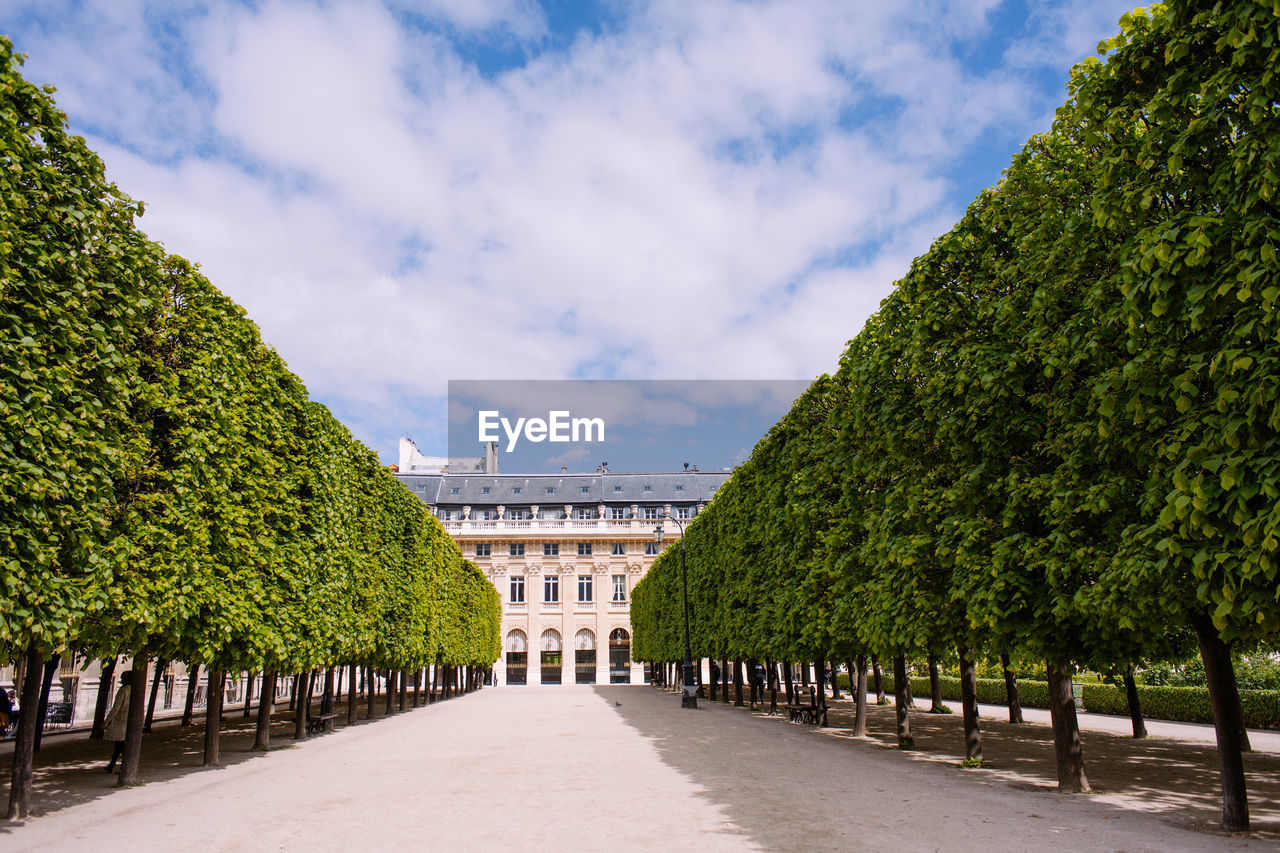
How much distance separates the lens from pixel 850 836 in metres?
8.69

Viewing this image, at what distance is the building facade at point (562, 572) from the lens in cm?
7450

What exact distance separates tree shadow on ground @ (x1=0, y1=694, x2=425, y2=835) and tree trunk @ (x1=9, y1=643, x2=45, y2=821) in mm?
218

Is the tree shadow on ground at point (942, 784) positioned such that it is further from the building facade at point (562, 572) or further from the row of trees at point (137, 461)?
the building facade at point (562, 572)

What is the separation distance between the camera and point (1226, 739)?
8938 millimetres

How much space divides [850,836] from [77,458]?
9.40m

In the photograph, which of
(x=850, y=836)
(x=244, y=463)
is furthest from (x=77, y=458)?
(x=850, y=836)

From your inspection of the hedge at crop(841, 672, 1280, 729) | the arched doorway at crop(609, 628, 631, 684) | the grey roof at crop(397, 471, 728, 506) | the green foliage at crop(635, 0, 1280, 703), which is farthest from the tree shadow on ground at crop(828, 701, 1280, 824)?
the grey roof at crop(397, 471, 728, 506)

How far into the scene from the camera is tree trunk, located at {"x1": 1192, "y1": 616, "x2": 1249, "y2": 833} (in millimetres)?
8867

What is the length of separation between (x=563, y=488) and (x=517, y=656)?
16.5 m

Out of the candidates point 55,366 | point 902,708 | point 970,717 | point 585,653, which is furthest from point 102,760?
point 585,653

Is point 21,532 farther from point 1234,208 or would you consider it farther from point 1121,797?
point 1121,797

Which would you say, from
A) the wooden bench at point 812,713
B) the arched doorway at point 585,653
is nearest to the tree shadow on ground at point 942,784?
the wooden bench at point 812,713

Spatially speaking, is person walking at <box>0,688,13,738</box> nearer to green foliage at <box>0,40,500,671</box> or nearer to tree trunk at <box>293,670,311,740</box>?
tree trunk at <box>293,670,311,740</box>

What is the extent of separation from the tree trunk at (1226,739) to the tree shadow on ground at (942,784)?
254 mm
